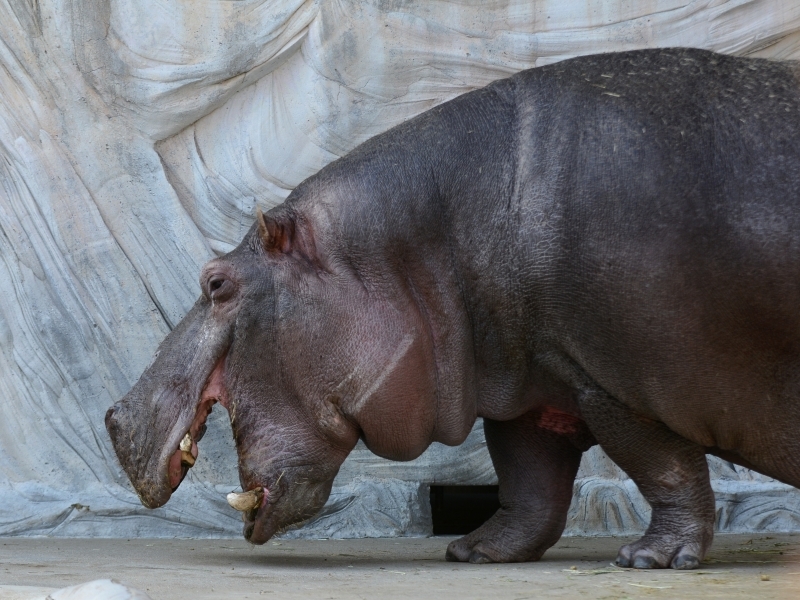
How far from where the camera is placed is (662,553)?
3162 mm

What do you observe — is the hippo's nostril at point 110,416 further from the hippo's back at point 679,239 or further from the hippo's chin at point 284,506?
the hippo's back at point 679,239

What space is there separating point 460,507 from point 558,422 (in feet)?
9.02

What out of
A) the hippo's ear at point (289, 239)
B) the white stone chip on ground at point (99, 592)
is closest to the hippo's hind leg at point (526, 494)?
the hippo's ear at point (289, 239)

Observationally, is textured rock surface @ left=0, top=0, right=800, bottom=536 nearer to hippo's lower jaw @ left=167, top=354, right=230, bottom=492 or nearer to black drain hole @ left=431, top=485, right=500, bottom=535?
black drain hole @ left=431, top=485, right=500, bottom=535

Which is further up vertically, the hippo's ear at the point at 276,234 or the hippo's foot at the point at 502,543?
the hippo's ear at the point at 276,234

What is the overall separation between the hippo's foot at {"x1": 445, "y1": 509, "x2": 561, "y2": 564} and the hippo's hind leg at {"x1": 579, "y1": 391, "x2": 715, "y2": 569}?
0.44m

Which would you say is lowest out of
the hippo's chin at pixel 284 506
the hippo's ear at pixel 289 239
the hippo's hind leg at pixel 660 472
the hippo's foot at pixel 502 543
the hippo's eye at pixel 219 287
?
the hippo's foot at pixel 502 543

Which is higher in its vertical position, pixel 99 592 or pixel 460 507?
pixel 99 592

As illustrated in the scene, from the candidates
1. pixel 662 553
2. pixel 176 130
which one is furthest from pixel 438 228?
pixel 176 130

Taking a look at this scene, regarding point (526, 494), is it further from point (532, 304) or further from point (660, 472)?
point (532, 304)

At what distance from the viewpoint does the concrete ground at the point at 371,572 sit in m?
2.53

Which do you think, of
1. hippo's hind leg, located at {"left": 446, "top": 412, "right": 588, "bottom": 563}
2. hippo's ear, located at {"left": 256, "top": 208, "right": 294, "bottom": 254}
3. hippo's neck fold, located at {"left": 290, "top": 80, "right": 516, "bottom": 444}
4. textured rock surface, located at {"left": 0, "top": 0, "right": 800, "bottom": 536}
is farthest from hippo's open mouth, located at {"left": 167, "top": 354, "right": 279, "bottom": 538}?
textured rock surface, located at {"left": 0, "top": 0, "right": 800, "bottom": 536}

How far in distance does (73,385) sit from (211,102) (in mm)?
1400

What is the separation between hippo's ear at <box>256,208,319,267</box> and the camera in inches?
136
